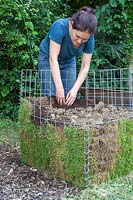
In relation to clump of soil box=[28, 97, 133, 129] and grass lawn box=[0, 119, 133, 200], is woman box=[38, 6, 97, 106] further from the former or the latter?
grass lawn box=[0, 119, 133, 200]

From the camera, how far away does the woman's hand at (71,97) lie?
3.10 metres

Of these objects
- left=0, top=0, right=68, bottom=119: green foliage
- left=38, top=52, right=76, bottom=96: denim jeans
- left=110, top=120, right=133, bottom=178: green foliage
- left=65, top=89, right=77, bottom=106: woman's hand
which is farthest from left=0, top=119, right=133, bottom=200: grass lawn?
left=0, top=0, right=68, bottom=119: green foliage

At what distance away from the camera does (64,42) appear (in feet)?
10.1

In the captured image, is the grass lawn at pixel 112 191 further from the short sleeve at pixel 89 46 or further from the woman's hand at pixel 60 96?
the short sleeve at pixel 89 46

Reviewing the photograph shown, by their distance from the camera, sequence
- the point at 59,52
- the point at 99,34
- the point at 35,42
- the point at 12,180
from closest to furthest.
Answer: the point at 12,180 < the point at 59,52 < the point at 35,42 < the point at 99,34

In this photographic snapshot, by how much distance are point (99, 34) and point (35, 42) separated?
0.97 meters

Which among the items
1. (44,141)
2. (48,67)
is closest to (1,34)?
(48,67)

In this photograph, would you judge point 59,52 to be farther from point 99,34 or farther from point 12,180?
point 99,34

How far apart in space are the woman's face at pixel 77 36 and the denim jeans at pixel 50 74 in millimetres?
339

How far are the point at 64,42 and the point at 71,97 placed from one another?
433mm

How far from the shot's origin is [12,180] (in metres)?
2.96

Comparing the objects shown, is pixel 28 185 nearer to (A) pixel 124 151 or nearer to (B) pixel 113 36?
(A) pixel 124 151

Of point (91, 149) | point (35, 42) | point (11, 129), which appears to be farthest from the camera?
point (35, 42)

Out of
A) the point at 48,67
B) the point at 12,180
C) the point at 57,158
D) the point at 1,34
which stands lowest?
the point at 12,180
